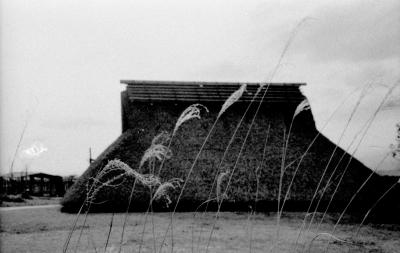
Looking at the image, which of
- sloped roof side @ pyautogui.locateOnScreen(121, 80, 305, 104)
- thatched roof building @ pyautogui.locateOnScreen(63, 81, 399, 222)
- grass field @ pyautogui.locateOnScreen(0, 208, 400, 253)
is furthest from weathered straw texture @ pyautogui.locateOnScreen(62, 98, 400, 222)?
A: grass field @ pyautogui.locateOnScreen(0, 208, 400, 253)

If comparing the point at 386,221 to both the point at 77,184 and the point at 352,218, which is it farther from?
the point at 77,184

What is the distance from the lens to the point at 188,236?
711 centimetres

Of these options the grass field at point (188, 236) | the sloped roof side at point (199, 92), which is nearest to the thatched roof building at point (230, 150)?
the sloped roof side at point (199, 92)

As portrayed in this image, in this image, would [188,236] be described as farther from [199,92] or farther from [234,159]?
[199,92]

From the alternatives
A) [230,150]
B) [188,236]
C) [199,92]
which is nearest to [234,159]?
[230,150]

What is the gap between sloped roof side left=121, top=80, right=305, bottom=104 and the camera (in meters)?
15.2

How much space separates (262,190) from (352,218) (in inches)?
106

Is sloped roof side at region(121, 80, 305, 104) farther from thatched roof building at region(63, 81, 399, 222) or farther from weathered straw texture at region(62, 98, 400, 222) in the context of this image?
weathered straw texture at region(62, 98, 400, 222)

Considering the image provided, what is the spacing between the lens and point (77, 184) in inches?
492

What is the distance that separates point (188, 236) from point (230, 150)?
6.57m

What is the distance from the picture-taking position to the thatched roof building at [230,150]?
1198cm

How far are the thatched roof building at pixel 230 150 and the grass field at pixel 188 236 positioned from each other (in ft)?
3.38

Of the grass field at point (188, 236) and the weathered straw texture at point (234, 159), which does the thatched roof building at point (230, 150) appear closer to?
the weathered straw texture at point (234, 159)

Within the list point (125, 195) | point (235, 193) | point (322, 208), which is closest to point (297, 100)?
point (322, 208)
